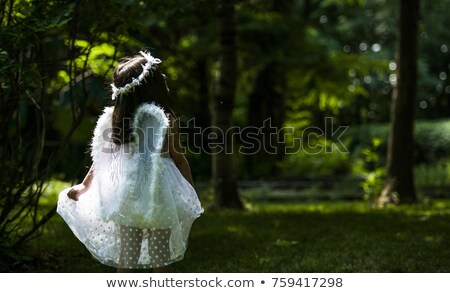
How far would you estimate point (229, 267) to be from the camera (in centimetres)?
521

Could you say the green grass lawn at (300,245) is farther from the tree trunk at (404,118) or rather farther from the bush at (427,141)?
the bush at (427,141)

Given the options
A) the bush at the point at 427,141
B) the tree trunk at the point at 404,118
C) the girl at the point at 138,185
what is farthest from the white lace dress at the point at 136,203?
the bush at the point at 427,141

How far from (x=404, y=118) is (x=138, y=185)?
6.62 meters

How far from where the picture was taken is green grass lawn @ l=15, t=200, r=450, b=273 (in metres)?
5.21

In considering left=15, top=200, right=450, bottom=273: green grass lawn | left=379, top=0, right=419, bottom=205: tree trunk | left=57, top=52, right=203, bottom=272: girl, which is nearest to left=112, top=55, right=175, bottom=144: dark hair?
left=57, top=52, right=203, bottom=272: girl

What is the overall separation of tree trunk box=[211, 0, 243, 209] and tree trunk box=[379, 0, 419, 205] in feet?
8.03

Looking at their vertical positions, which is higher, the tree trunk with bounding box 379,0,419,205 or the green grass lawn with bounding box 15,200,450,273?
the tree trunk with bounding box 379,0,419,205

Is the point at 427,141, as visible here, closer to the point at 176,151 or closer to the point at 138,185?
the point at 176,151

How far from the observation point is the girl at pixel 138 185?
380cm

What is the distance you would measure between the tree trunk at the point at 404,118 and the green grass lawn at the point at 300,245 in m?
1.55

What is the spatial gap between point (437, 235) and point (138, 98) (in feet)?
12.2

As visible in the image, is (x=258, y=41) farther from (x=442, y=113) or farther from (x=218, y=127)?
(x=442, y=113)

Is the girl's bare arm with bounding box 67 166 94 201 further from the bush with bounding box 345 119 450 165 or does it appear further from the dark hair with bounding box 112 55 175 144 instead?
the bush with bounding box 345 119 450 165

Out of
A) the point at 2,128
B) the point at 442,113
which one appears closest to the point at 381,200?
the point at 2,128
